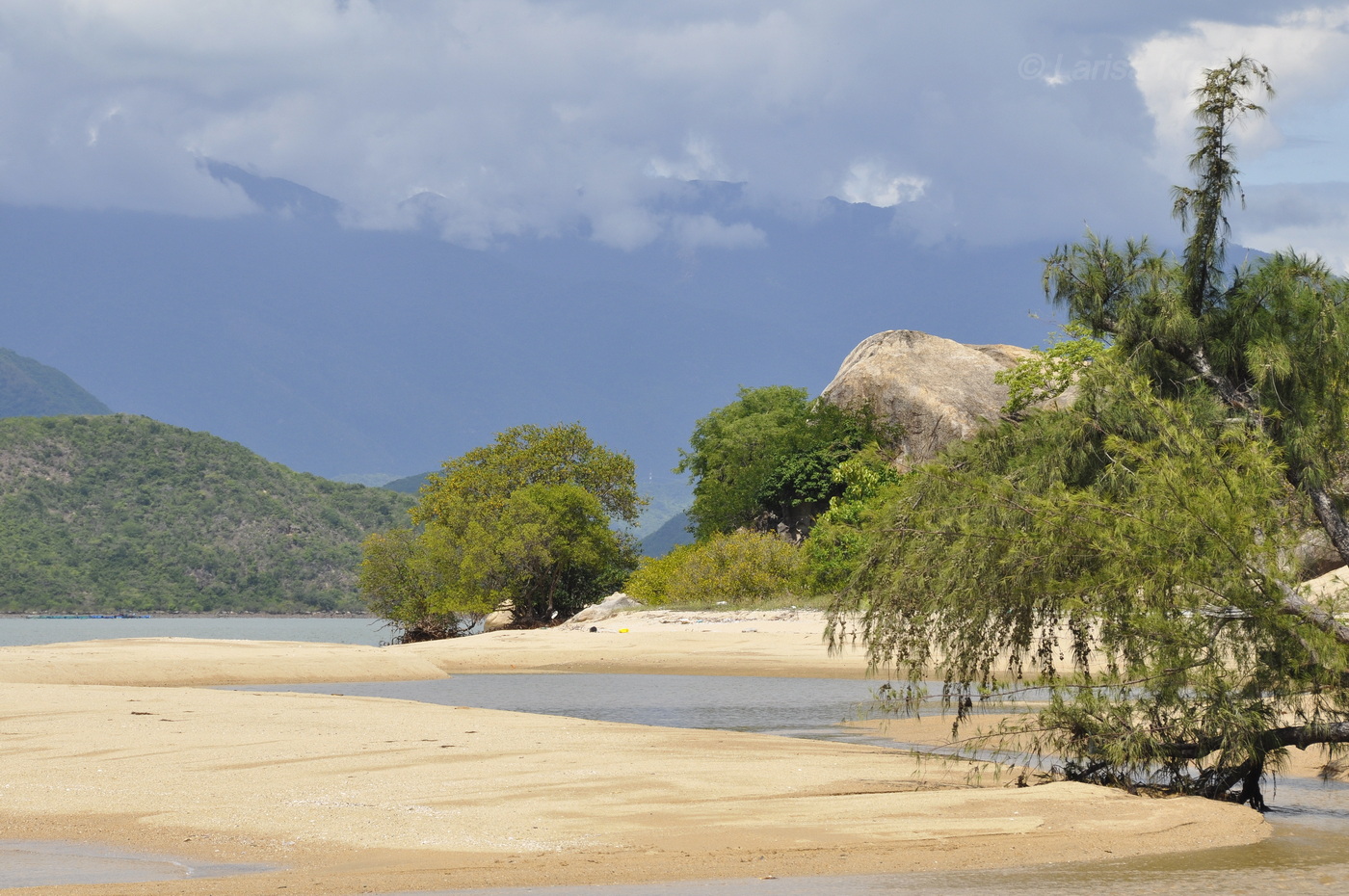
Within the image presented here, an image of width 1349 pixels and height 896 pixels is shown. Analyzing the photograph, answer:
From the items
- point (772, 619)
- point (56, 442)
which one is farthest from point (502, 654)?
point (56, 442)

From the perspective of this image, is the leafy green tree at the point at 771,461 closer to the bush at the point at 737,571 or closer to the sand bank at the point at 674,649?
the bush at the point at 737,571

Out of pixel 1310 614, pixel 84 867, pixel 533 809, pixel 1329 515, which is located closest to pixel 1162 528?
pixel 1310 614

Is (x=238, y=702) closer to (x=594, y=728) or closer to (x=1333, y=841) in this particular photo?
(x=594, y=728)

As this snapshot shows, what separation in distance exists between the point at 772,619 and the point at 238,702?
65.6 ft

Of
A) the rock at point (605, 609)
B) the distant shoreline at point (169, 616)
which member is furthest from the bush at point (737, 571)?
the distant shoreline at point (169, 616)

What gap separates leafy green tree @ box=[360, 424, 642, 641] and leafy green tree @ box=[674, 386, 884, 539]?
4.41m

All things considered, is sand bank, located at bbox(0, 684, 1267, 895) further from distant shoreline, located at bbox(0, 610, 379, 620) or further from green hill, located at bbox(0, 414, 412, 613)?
green hill, located at bbox(0, 414, 412, 613)

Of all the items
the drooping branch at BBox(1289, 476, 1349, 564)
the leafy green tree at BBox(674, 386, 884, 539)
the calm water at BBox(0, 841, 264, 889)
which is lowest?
the calm water at BBox(0, 841, 264, 889)

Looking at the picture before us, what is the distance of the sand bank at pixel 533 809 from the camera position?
9.25m

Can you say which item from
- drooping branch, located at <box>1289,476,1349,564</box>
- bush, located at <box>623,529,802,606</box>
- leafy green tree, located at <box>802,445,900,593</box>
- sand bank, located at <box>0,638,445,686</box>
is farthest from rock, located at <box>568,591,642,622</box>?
drooping branch, located at <box>1289,476,1349,564</box>

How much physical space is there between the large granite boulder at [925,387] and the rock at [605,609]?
11.4 metres

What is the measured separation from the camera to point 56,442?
118812 mm

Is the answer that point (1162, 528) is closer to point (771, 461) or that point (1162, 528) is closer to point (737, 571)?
point (737, 571)

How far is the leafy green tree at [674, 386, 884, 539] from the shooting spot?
48281mm
